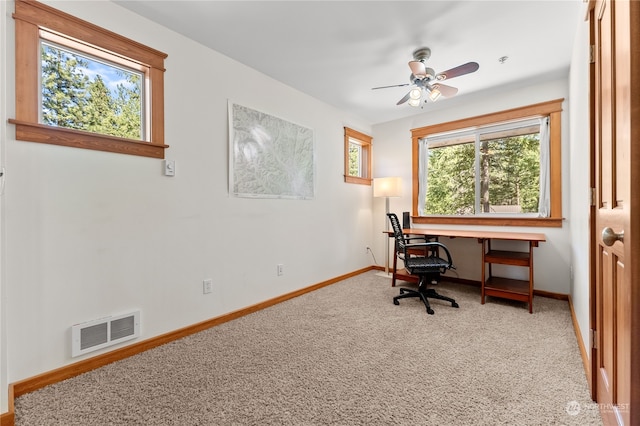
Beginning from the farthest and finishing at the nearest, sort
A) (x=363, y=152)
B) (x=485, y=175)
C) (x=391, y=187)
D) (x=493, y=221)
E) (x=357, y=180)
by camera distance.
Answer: (x=363, y=152)
(x=357, y=180)
(x=391, y=187)
(x=485, y=175)
(x=493, y=221)

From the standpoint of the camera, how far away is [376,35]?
7.68 ft

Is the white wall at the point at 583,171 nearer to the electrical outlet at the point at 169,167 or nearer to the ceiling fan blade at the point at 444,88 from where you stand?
the ceiling fan blade at the point at 444,88

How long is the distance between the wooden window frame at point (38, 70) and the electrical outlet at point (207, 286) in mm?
1137

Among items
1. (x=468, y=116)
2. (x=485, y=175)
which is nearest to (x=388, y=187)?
(x=485, y=175)

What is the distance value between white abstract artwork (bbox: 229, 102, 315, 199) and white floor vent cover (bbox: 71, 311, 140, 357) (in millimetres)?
1344

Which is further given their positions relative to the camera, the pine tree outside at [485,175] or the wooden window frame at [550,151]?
the pine tree outside at [485,175]

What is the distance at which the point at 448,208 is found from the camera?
409cm

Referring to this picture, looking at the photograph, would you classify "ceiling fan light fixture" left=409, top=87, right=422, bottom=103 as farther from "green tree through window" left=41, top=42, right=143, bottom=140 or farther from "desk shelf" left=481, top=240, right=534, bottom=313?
"green tree through window" left=41, top=42, right=143, bottom=140

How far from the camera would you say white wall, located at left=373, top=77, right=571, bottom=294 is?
317cm

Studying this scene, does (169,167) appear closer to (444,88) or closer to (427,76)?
(427,76)

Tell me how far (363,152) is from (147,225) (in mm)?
3566

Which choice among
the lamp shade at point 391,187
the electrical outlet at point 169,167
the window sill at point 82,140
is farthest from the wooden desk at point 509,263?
the window sill at point 82,140

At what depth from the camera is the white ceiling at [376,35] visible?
6.64ft

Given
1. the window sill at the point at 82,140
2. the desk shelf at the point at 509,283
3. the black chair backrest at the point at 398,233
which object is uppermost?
the window sill at the point at 82,140
